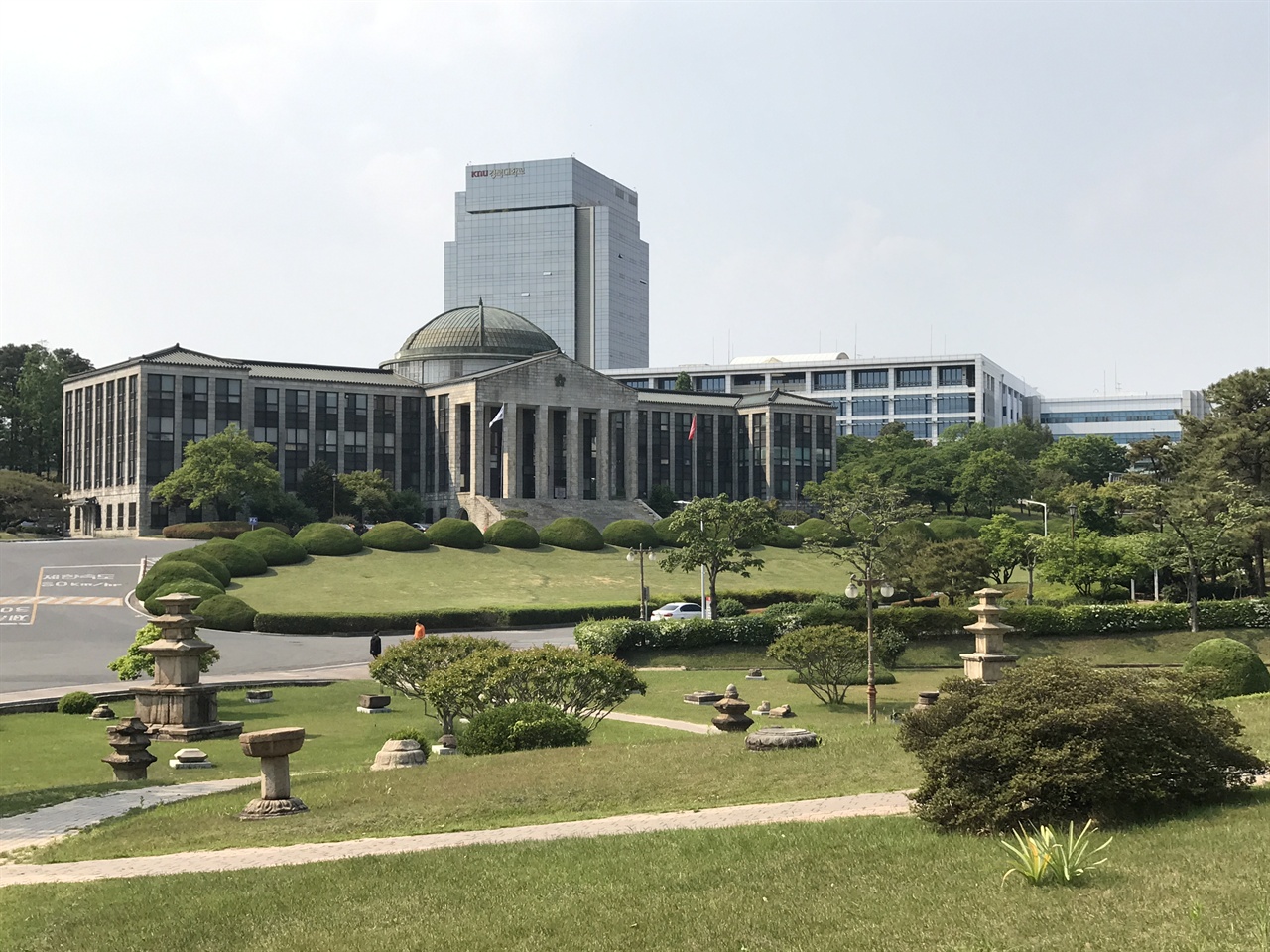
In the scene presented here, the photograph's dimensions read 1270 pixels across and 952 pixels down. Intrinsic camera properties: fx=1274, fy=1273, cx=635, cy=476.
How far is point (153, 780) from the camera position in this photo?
2620 centimetres

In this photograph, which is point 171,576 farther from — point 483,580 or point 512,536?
point 512,536

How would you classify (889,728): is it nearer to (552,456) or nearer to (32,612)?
(32,612)

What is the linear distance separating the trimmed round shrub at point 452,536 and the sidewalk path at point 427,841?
68.9m

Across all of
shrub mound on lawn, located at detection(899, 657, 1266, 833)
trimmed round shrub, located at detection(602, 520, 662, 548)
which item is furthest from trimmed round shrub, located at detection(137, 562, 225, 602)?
shrub mound on lawn, located at detection(899, 657, 1266, 833)

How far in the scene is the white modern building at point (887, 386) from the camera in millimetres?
169500

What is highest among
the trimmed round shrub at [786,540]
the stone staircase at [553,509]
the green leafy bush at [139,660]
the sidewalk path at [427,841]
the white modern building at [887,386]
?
the white modern building at [887,386]

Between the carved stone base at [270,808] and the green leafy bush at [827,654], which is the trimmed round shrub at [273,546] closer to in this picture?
the green leafy bush at [827,654]

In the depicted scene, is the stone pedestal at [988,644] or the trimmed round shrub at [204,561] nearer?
the stone pedestal at [988,644]

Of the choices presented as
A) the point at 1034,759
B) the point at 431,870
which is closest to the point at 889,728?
the point at 1034,759

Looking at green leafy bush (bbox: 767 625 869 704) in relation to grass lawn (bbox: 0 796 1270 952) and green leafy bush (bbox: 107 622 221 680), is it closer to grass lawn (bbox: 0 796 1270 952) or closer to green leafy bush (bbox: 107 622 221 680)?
green leafy bush (bbox: 107 622 221 680)

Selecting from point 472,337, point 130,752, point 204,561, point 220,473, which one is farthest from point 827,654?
point 472,337

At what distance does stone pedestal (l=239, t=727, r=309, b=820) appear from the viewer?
1862 centimetres

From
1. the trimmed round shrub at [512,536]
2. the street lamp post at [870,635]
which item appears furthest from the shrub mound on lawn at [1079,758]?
the trimmed round shrub at [512,536]

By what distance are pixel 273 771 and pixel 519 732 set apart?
23.7ft
